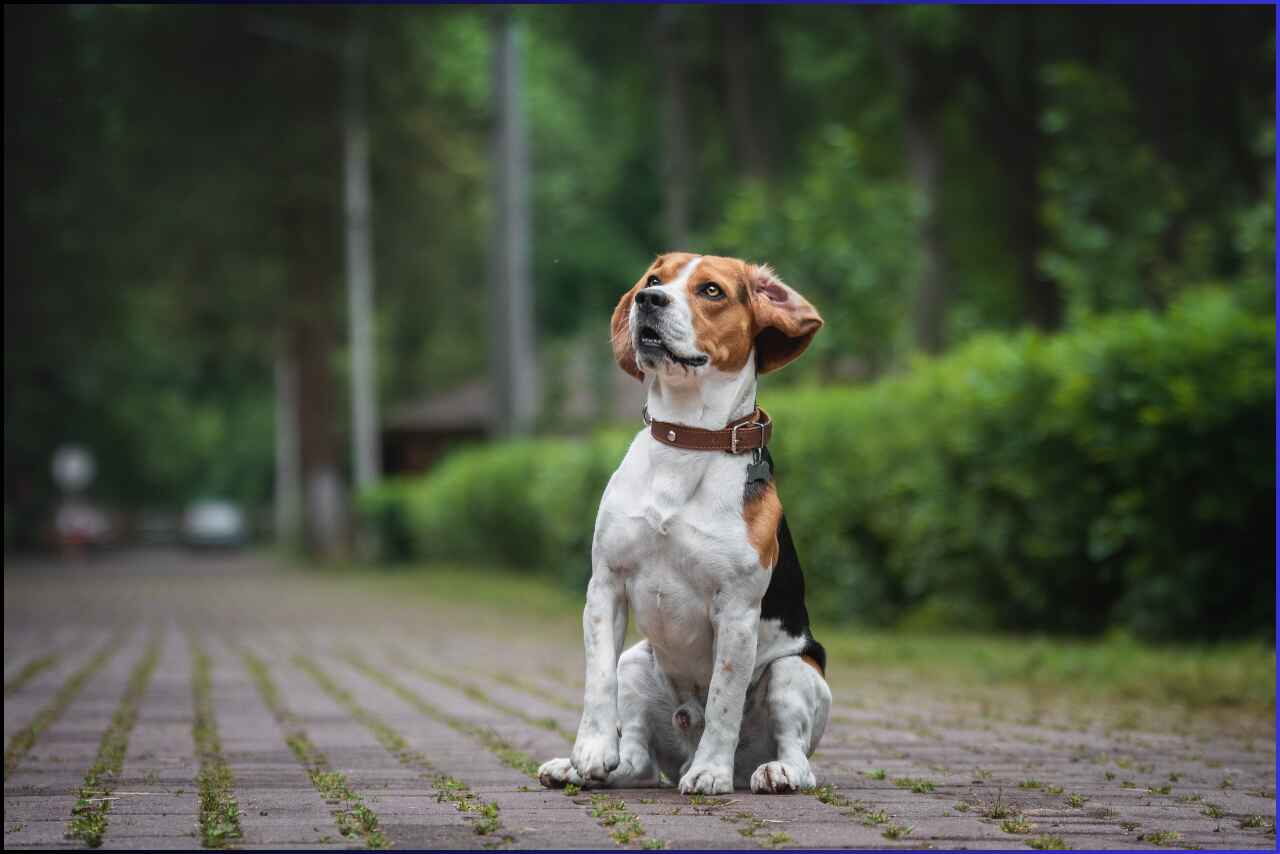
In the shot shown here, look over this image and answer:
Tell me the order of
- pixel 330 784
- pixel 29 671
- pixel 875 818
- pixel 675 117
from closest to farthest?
pixel 875 818 < pixel 330 784 < pixel 29 671 < pixel 675 117

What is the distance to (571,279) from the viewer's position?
51125mm

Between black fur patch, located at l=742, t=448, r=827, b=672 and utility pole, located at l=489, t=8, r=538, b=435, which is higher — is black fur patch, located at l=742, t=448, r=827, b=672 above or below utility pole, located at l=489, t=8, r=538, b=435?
below

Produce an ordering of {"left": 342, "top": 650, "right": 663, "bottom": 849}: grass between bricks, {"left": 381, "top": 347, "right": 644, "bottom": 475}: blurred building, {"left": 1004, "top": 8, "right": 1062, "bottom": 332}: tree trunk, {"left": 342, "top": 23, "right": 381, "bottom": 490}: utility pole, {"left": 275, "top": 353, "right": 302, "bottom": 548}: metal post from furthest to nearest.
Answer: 1. {"left": 381, "top": 347, "right": 644, "bottom": 475}: blurred building
2. {"left": 275, "top": 353, "right": 302, "bottom": 548}: metal post
3. {"left": 342, "top": 23, "right": 381, "bottom": 490}: utility pole
4. {"left": 1004, "top": 8, "right": 1062, "bottom": 332}: tree trunk
5. {"left": 342, "top": 650, "right": 663, "bottom": 849}: grass between bricks

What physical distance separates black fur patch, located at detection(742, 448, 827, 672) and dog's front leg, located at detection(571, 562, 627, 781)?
474mm

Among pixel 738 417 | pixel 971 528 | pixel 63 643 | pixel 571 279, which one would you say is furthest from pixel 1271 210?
pixel 571 279

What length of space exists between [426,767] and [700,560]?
1778mm

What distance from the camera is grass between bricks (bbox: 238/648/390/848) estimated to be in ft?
16.0

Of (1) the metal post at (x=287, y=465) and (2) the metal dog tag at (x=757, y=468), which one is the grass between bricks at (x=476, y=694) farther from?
(1) the metal post at (x=287, y=465)

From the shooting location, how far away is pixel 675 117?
30.5m

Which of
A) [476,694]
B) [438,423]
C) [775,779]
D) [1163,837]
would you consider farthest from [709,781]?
[438,423]

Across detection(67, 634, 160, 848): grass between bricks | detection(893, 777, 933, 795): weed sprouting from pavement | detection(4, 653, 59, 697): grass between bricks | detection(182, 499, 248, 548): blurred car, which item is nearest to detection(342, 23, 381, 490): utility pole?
detection(4, 653, 59, 697): grass between bricks

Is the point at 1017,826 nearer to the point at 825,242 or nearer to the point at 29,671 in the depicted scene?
the point at 29,671

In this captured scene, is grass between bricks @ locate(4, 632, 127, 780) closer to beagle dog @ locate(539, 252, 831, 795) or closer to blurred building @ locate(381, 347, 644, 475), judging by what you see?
beagle dog @ locate(539, 252, 831, 795)

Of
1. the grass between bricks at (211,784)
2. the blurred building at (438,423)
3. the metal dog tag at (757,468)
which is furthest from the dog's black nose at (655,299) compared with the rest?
the blurred building at (438,423)
